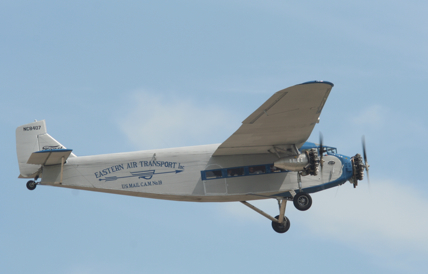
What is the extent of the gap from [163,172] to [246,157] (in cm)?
376

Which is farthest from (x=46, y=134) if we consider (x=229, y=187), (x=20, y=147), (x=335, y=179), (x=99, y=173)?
(x=335, y=179)

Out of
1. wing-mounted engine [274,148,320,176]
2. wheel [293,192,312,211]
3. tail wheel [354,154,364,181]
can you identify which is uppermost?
wing-mounted engine [274,148,320,176]

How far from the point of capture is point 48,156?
23.5 m

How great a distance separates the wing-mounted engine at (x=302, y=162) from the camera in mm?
23297

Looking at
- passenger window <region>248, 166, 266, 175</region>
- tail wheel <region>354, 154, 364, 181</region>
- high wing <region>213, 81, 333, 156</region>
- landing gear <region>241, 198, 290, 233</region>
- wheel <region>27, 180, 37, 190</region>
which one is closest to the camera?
high wing <region>213, 81, 333, 156</region>

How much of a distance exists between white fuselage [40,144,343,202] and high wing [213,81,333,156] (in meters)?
0.65

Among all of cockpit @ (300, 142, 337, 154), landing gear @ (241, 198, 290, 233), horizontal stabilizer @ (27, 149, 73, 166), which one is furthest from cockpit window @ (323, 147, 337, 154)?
horizontal stabilizer @ (27, 149, 73, 166)

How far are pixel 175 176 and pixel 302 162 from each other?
18.3 feet

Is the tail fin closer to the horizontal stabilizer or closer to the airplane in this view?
the airplane

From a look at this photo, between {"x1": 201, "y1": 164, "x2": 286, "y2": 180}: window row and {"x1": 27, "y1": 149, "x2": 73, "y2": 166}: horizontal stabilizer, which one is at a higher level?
{"x1": 27, "y1": 149, "x2": 73, "y2": 166}: horizontal stabilizer

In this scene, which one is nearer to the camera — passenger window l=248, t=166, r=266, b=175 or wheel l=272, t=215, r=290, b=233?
passenger window l=248, t=166, r=266, b=175

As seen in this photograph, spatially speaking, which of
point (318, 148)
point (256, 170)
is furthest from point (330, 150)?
point (256, 170)

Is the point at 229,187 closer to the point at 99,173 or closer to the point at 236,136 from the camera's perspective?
the point at 236,136

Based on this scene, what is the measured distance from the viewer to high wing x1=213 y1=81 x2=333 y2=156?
19853mm
